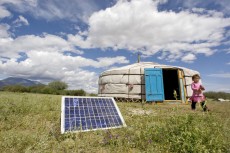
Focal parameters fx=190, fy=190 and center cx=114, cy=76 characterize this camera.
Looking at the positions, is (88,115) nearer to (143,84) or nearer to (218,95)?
(143,84)

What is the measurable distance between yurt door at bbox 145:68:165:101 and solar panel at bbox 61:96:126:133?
7.98 metres

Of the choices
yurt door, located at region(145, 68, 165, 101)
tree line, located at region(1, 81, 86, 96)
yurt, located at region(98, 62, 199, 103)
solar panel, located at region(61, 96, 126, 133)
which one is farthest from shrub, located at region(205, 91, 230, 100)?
solar panel, located at region(61, 96, 126, 133)

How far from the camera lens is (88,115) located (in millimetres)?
4148

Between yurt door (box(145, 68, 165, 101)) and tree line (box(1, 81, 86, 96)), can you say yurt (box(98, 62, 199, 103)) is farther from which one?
tree line (box(1, 81, 86, 96))

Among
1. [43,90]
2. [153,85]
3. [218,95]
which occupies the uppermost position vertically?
[43,90]

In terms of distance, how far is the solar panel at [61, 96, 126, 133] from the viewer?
12.5ft

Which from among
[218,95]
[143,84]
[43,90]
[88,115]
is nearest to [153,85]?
[143,84]

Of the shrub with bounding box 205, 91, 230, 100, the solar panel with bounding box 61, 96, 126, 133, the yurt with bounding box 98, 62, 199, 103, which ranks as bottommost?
the solar panel with bounding box 61, 96, 126, 133

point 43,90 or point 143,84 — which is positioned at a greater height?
point 43,90

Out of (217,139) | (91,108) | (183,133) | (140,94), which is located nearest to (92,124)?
(91,108)

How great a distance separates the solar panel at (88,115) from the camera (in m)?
3.81

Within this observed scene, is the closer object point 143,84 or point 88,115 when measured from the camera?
point 88,115

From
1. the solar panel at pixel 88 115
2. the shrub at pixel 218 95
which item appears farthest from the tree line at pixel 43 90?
the solar panel at pixel 88 115

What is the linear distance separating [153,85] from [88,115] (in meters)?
9.10
